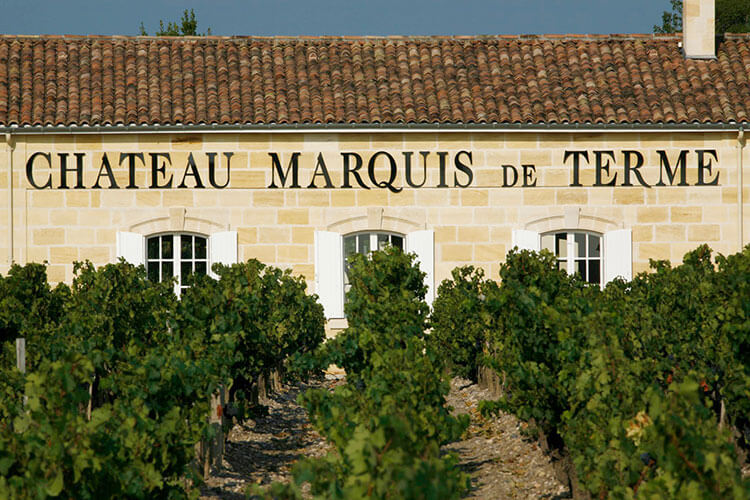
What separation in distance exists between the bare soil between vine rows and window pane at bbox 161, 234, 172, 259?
3.61 m

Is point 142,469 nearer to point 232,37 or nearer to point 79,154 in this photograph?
point 79,154

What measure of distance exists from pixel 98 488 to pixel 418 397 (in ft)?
5.91

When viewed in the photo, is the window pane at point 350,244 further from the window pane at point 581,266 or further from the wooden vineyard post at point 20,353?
the wooden vineyard post at point 20,353

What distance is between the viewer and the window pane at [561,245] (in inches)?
561

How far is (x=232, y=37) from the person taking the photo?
52.1ft

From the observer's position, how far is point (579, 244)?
1430 cm

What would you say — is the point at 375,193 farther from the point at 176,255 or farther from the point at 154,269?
the point at 154,269

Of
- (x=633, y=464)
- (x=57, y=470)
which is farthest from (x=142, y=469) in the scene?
(x=633, y=464)

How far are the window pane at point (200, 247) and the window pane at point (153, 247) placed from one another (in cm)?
48

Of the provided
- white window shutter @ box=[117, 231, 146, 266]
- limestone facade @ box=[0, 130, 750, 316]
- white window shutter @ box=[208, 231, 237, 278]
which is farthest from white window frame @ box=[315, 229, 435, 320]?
white window shutter @ box=[117, 231, 146, 266]

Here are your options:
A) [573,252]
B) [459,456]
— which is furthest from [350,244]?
[459,456]

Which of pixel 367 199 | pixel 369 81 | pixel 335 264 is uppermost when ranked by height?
pixel 369 81

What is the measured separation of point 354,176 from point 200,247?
2.11 metres

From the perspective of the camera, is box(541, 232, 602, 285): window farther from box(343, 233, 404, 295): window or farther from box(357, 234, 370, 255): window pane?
box(357, 234, 370, 255): window pane
